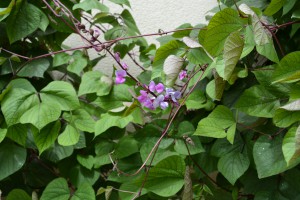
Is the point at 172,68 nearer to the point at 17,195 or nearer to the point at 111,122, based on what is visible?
the point at 111,122

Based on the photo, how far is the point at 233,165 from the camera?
0.83 m

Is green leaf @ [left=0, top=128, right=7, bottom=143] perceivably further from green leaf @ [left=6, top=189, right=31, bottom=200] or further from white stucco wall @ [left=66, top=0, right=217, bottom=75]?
white stucco wall @ [left=66, top=0, right=217, bottom=75]

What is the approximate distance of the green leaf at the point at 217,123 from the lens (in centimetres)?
80

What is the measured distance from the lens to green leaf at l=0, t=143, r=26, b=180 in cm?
97

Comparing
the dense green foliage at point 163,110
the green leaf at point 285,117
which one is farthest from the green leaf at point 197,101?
the green leaf at point 285,117

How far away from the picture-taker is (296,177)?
83 cm

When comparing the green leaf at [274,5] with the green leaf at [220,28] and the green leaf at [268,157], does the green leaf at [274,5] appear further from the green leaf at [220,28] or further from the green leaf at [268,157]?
the green leaf at [268,157]

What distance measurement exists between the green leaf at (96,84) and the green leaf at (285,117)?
0.40m

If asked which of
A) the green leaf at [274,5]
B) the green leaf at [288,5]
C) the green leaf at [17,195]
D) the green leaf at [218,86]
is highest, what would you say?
the green leaf at [274,5]

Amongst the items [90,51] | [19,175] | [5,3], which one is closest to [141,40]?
[90,51]

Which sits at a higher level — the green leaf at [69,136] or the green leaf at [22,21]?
the green leaf at [22,21]

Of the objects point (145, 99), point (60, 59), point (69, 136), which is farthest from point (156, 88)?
point (60, 59)

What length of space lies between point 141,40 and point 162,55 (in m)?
0.37

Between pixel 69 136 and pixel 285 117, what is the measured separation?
1.52 feet
